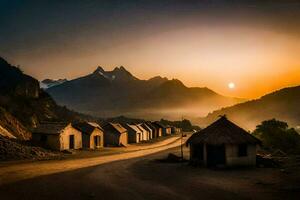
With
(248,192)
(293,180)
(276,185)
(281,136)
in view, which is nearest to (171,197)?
(248,192)

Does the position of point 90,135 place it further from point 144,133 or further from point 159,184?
point 159,184

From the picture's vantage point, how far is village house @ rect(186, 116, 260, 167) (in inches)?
1357

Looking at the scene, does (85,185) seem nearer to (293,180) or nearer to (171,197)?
(171,197)

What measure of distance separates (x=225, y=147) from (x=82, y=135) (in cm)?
3177

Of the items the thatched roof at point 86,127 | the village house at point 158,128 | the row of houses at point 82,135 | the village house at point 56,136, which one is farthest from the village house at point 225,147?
the village house at point 158,128

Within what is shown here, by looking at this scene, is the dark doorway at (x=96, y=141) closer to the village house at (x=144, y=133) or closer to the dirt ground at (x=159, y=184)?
the village house at (x=144, y=133)

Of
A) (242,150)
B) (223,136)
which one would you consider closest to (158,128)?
(242,150)

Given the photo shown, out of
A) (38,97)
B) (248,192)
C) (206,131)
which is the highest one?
(38,97)

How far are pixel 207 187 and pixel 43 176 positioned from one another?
45.2 ft

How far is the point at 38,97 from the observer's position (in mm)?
100188

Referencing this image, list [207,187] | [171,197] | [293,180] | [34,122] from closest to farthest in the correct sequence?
[171,197] < [207,187] < [293,180] < [34,122]

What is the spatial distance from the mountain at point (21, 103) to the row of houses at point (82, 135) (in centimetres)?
1441

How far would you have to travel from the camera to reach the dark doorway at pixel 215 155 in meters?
34.8

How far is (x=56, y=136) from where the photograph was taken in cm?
5006
